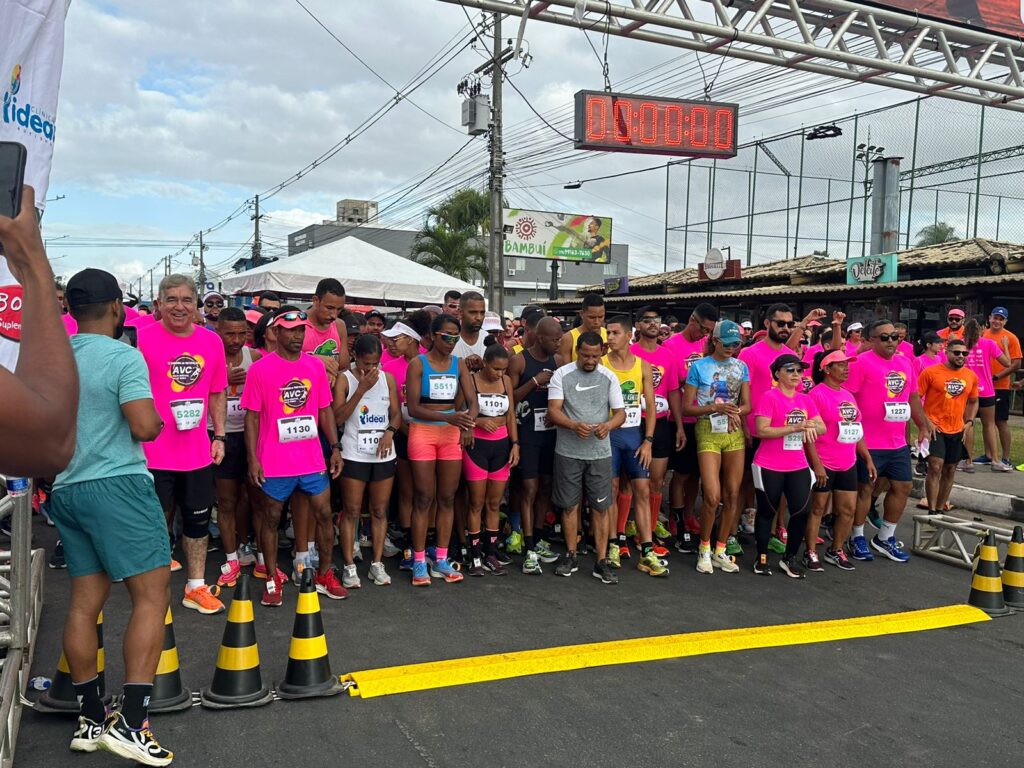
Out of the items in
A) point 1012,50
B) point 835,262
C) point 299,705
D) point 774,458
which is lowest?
point 299,705

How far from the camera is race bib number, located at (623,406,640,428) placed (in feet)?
21.9

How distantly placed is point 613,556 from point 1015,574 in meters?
2.97

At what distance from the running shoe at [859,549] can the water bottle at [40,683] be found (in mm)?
6283

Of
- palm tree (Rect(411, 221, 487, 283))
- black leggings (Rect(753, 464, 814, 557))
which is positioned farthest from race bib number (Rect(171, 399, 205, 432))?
palm tree (Rect(411, 221, 487, 283))

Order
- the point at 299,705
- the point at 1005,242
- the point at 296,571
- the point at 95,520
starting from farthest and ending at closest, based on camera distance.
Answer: the point at 1005,242 < the point at 296,571 < the point at 299,705 < the point at 95,520

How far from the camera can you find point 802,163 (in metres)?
27.3

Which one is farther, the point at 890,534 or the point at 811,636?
the point at 890,534

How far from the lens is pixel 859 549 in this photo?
7.20m

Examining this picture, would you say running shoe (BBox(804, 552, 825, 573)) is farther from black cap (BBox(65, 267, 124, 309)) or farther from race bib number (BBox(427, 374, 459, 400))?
black cap (BBox(65, 267, 124, 309))

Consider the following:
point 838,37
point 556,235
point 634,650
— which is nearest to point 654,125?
point 838,37

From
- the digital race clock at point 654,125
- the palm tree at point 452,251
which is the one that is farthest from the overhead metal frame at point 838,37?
the palm tree at point 452,251

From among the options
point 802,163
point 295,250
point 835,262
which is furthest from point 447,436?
point 295,250

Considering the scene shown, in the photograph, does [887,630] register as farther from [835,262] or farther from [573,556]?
[835,262]

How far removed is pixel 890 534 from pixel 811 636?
2633mm
